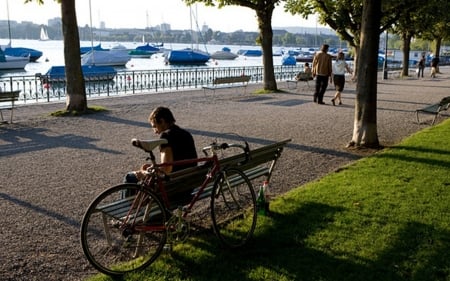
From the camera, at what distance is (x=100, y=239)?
536 cm

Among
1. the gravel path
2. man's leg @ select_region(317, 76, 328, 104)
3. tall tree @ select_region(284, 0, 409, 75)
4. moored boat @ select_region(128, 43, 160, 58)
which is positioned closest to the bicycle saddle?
the gravel path

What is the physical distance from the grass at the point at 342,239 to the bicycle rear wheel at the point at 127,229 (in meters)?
0.17

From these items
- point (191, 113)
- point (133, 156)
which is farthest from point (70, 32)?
point (133, 156)

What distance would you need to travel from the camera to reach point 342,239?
17.4ft

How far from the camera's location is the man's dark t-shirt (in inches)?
199

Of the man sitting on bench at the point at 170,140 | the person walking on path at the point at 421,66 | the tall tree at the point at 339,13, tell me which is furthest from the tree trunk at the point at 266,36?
the person walking on path at the point at 421,66

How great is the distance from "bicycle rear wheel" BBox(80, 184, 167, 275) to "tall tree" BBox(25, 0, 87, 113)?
10738mm

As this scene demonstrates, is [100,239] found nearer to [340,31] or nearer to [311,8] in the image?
[311,8]

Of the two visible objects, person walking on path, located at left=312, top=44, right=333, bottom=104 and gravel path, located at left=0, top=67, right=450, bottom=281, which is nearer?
gravel path, located at left=0, top=67, right=450, bottom=281

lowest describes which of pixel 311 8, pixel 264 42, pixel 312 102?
pixel 312 102

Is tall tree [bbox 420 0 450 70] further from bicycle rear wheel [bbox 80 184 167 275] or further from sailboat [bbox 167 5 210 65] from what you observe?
sailboat [bbox 167 5 210 65]

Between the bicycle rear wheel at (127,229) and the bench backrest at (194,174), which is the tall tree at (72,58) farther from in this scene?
the bicycle rear wheel at (127,229)

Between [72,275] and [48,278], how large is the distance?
0.21 meters

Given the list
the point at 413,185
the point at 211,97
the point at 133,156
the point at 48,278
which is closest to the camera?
the point at 48,278
